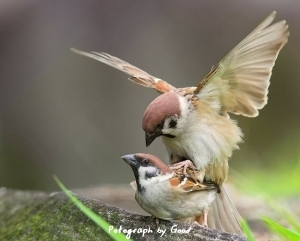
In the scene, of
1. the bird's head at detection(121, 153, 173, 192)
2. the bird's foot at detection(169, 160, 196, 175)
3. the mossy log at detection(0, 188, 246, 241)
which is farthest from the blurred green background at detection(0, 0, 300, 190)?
the bird's head at detection(121, 153, 173, 192)

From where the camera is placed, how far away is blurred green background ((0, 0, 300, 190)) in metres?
4.68

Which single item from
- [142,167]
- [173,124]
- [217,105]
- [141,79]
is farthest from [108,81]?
[142,167]

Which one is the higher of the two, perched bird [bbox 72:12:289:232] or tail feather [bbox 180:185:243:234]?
perched bird [bbox 72:12:289:232]

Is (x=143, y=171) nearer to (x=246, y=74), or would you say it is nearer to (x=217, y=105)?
(x=217, y=105)

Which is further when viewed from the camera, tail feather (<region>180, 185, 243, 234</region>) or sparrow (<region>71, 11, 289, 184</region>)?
tail feather (<region>180, 185, 243, 234</region>)

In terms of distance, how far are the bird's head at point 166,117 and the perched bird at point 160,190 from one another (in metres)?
0.23

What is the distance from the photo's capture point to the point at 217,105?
252cm

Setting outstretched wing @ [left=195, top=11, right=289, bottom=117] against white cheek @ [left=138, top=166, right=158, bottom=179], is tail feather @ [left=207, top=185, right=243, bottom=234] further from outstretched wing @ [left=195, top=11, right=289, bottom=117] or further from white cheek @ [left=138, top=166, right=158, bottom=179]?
white cheek @ [left=138, top=166, right=158, bottom=179]

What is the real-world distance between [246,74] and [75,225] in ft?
3.64

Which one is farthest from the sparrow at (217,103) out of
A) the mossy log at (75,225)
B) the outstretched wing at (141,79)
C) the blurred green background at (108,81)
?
the blurred green background at (108,81)

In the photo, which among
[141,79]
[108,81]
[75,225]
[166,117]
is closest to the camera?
[75,225]

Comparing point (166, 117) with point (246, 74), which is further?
point (246, 74)

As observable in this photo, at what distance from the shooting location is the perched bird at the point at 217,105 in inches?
92.0

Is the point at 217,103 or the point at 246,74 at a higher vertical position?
the point at 246,74
